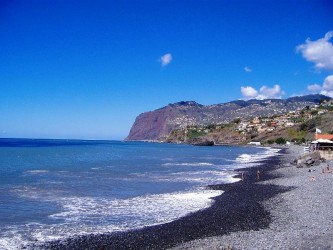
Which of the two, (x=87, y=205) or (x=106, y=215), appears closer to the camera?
(x=106, y=215)

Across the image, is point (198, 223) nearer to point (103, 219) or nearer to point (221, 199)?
point (103, 219)

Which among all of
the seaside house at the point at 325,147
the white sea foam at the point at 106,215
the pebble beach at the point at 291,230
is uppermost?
the seaside house at the point at 325,147

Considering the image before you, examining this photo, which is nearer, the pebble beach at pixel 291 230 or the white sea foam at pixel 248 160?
the pebble beach at pixel 291 230

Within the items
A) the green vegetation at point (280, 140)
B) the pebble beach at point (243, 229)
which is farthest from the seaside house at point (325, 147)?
the green vegetation at point (280, 140)

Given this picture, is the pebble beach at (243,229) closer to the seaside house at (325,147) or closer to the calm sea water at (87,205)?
the calm sea water at (87,205)

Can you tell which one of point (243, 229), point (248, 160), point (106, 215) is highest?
point (248, 160)

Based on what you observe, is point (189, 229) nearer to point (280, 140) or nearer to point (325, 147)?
point (325, 147)

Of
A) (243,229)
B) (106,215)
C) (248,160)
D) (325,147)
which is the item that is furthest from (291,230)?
(248,160)

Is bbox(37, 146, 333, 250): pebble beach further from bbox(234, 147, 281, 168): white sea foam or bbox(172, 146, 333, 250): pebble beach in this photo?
bbox(234, 147, 281, 168): white sea foam

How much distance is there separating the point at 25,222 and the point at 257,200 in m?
15.0

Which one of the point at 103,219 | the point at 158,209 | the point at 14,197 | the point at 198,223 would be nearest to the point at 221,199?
the point at 158,209

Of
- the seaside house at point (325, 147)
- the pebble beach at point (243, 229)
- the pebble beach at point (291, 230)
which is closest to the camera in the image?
the pebble beach at point (291, 230)

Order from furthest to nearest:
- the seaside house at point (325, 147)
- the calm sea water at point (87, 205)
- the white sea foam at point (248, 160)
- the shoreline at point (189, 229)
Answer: the white sea foam at point (248, 160)
the seaside house at point (325, 147)
the calm sea water at point (87, 205)
the shoreline at point (189, 229)

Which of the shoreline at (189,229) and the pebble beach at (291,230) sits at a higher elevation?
the pebble beach at (291,230)
